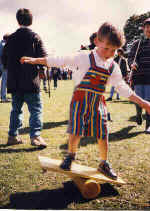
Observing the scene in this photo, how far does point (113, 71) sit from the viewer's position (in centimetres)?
269

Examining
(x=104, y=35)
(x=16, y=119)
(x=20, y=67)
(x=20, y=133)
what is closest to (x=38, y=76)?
(x=20, y=67)

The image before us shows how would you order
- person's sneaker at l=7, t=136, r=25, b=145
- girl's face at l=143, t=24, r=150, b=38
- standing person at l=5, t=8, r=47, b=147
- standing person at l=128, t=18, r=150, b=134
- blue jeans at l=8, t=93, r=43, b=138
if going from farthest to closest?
standing person at l=128, t=18, r=150, b=134, girl's face at l=143, t=24, r=150, b=38, person's sneaker at l=7, t=136, r=25, b=145, blue jeans at l=8, t=93, r=43, b=138, standing person at l=5, t=8, r=47, b=147

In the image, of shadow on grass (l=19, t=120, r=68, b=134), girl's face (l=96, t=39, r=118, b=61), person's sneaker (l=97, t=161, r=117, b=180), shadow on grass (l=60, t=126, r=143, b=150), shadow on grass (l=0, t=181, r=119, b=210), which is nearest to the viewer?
shadow on grass (l=0, t=181, r=119, b=210)

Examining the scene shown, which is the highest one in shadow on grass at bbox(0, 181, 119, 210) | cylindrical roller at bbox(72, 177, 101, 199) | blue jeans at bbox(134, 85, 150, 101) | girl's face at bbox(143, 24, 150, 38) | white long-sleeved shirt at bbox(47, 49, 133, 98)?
girl's face at bbox(143, 24, 150, 38)

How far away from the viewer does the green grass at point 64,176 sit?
2457 mm

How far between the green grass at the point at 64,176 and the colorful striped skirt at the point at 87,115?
65 centimetres

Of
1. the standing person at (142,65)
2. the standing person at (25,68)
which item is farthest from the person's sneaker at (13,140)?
the standing person at (142,65)

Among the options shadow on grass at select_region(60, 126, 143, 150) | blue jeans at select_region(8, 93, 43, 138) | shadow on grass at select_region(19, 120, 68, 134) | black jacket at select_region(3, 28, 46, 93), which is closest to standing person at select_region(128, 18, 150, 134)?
shadow on grass at select_region(60, 126, 143, 150)

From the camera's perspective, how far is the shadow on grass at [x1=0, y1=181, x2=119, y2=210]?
239 cm

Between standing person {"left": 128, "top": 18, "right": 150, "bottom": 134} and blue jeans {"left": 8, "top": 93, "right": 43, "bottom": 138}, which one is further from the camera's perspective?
standing person {"left": 128, "top": 18, "right": 150, "bottom": 134}

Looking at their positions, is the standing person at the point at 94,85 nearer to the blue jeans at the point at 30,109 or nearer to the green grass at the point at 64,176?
the green grass at the point at 64,176

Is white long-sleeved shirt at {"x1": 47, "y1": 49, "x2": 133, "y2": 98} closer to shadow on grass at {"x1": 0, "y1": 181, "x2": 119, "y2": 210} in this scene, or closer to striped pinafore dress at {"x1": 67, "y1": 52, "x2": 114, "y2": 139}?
striped pinafore dress at {"x1": 67, "y1": 52, "x2": 114, "y2": 139}

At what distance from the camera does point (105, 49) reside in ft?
8.35

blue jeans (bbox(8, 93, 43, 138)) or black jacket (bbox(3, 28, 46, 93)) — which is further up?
black jacket (bbox(3, 28, 46, 93))
